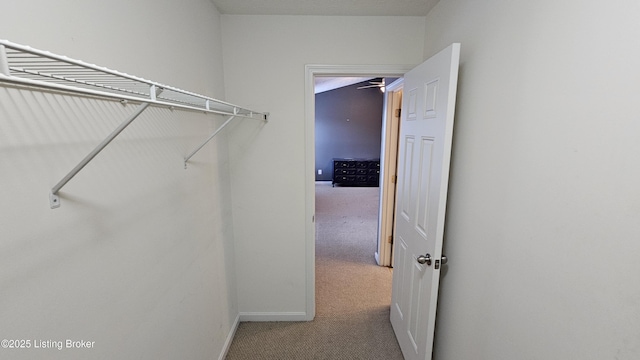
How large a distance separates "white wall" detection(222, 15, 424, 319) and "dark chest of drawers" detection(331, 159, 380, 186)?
5418 millimetres

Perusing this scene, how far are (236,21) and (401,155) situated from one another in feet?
4.87

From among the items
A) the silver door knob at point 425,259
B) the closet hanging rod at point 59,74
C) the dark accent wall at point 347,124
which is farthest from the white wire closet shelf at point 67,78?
the dark accent wall at point 347,124

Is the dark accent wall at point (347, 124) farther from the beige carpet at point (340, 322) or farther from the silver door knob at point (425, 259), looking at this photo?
the silver door knob at point (425, 259)

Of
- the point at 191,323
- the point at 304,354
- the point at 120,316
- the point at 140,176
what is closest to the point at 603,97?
the point at 140,176

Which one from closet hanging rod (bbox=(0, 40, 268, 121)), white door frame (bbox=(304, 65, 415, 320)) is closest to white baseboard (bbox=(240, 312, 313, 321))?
white door frame (bbox=(304, 65, 415, 320))

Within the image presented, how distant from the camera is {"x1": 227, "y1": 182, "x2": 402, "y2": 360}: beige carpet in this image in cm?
199

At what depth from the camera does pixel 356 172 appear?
24.7 feet

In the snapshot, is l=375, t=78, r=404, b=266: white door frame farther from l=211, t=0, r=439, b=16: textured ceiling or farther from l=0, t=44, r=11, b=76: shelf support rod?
l=0, t=44, r=11, b=76: shelf support rod

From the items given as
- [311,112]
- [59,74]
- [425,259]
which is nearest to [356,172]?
[311,112]

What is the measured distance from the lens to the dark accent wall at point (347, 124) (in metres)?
7.71

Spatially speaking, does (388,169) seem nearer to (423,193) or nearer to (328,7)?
(423,193)

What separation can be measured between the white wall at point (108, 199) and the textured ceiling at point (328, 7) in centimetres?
26

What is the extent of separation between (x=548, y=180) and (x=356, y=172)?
667 centimetres

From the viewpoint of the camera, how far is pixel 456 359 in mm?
1436
